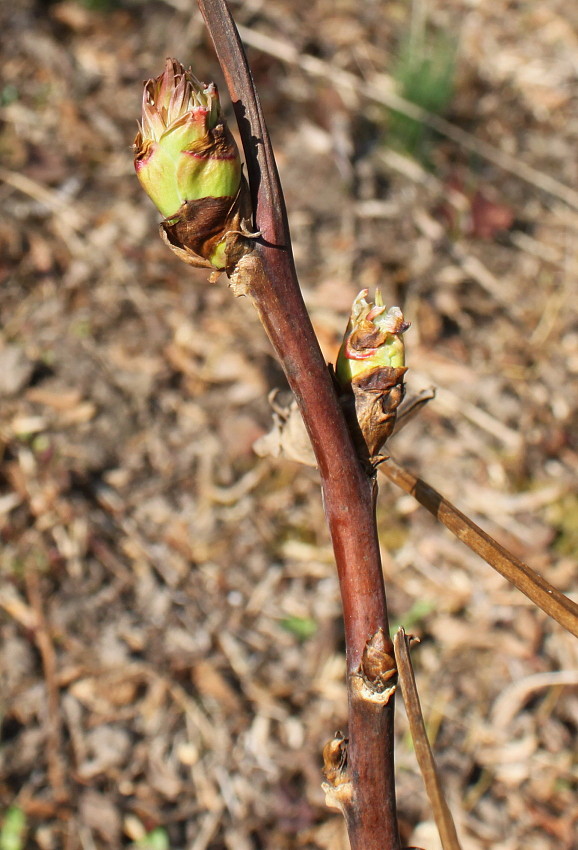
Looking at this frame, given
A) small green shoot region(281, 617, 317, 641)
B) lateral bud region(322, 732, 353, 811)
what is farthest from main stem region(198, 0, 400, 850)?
small green shoot region(281, 617, 317, 641)

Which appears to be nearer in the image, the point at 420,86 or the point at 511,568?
the point at 511,568

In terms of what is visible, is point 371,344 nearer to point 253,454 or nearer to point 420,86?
point 253,454

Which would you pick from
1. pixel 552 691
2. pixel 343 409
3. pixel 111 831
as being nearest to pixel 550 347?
pixel 552 691

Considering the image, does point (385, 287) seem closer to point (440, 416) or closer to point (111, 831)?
point (440, 416)

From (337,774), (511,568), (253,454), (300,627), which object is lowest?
(337,774)

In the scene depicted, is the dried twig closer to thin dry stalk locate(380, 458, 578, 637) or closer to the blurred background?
the blurred background

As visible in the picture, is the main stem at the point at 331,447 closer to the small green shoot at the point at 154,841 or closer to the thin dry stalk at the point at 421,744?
the thin dry stalk at the point at 421,744

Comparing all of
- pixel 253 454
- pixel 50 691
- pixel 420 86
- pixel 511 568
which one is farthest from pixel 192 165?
pixel 420 86

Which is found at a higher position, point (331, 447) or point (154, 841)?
point (331, 447)
